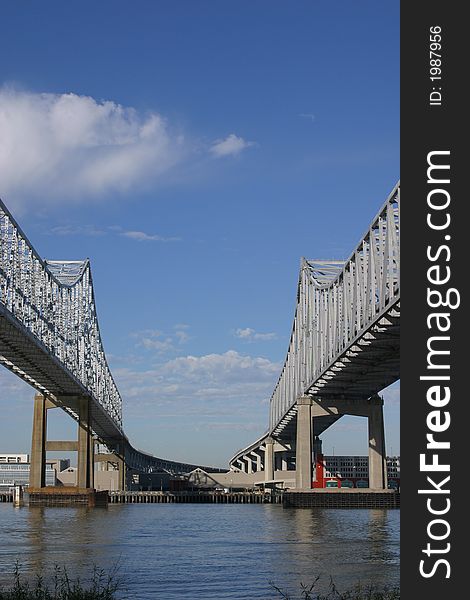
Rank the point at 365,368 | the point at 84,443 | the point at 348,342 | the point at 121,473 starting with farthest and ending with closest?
the point at 121,473 < the point at 84,443 < the point at 365,368 < the point at 348,342

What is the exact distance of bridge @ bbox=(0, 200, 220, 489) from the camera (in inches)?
2953

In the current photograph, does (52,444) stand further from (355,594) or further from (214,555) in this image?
(355,594)

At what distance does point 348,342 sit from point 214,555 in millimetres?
34295

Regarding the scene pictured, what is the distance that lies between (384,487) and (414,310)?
91.7 metres

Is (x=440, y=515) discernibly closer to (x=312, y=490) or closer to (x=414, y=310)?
(x=414, y=310)

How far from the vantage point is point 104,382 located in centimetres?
15625

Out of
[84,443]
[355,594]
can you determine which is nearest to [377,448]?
[84,443]

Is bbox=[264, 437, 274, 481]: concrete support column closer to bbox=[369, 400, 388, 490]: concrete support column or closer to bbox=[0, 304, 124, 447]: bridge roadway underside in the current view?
bbox=[0, 304, 124, 447]: bridge roadway underside

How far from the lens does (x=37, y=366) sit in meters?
92.7

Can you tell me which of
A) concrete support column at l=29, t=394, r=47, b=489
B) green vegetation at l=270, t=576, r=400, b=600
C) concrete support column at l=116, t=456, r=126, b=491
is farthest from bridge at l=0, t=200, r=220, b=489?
green vegetation at l=270, t=576, r=400, b=600

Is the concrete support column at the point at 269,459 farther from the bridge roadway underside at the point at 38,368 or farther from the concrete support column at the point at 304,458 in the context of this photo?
the concrete support column at the point at 304,458

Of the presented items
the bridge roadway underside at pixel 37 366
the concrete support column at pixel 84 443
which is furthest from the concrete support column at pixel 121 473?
the concrete support column at pixel 84 443

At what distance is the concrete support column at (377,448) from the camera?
99438mm

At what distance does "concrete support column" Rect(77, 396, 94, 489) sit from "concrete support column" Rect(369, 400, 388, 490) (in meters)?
33.4
